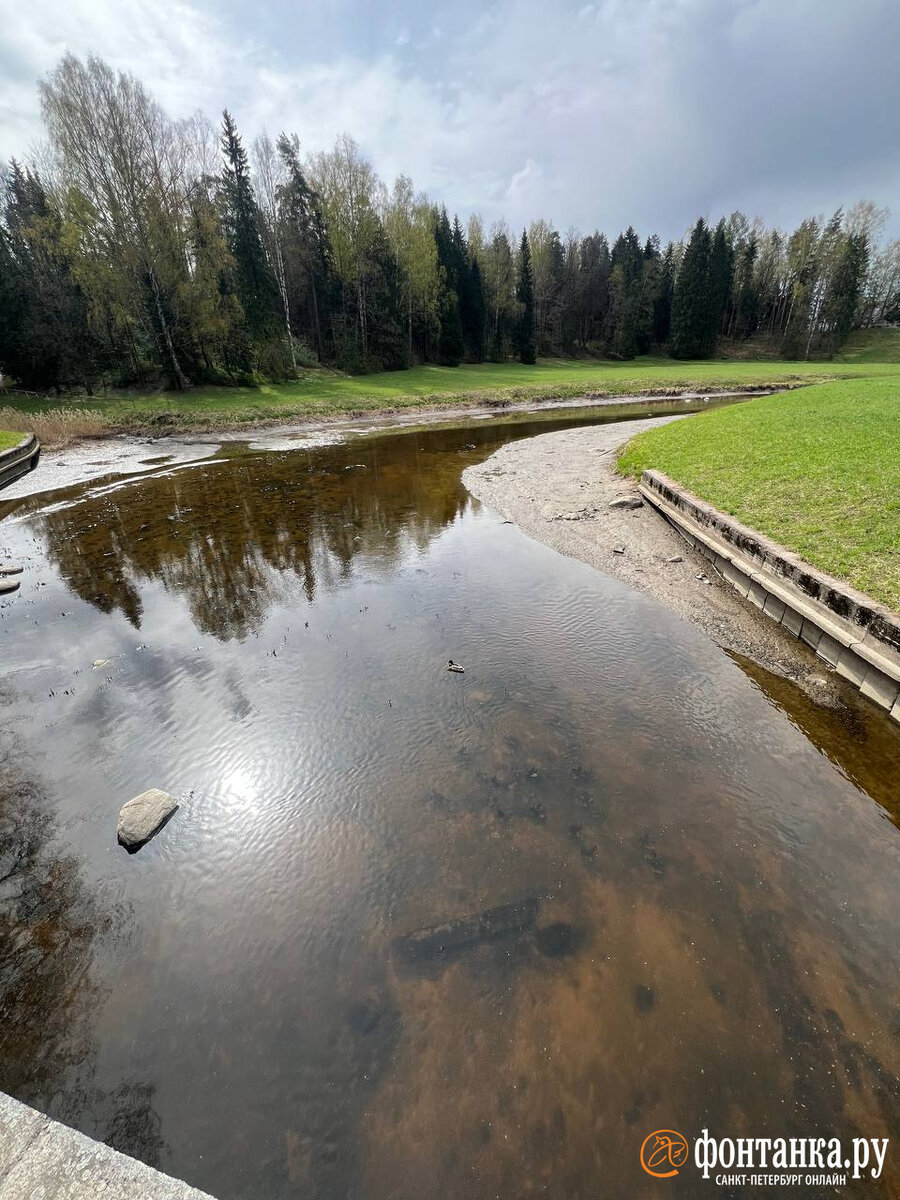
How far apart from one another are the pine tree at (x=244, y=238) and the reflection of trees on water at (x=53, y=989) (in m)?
34.9

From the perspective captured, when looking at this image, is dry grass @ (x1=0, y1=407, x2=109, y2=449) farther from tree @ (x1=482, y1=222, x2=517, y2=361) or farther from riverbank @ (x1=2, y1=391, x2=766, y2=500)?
tree @ (x1=482, y1=222, x2=517, y2=361)

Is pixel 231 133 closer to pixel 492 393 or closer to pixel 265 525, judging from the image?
pixel 492 393

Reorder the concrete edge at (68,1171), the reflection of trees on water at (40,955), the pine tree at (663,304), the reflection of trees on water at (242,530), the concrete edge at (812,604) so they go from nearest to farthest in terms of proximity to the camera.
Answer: the concrete edge at (68,1171) → the reflection of trees on water at (40,955) → the concrete edge at (812,604) → the reflection of trees on water at (242,530) → the pine tree at (663,304)

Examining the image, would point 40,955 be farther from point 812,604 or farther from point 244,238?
point 244,238

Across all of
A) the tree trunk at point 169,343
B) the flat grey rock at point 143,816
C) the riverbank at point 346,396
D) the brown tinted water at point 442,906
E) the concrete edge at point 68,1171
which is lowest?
the brown tinted water at point 442,906

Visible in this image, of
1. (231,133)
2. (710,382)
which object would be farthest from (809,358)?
(231,133)

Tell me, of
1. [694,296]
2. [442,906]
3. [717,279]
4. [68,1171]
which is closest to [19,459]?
[442,906]

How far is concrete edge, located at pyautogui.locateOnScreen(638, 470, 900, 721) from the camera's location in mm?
5047

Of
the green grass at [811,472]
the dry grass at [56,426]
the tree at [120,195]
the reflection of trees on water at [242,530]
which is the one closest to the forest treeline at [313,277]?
the tree at [120,195]

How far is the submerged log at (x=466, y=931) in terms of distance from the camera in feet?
9.87

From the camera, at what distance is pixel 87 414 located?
75.7 feet

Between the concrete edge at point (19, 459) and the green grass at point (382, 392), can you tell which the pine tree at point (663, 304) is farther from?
the concrete edge at point (19, 459)

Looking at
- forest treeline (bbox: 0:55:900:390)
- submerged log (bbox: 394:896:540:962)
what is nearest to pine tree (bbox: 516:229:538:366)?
forest treeline (bbox: 0:55:900:390)

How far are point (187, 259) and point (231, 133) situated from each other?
11.9 meters
